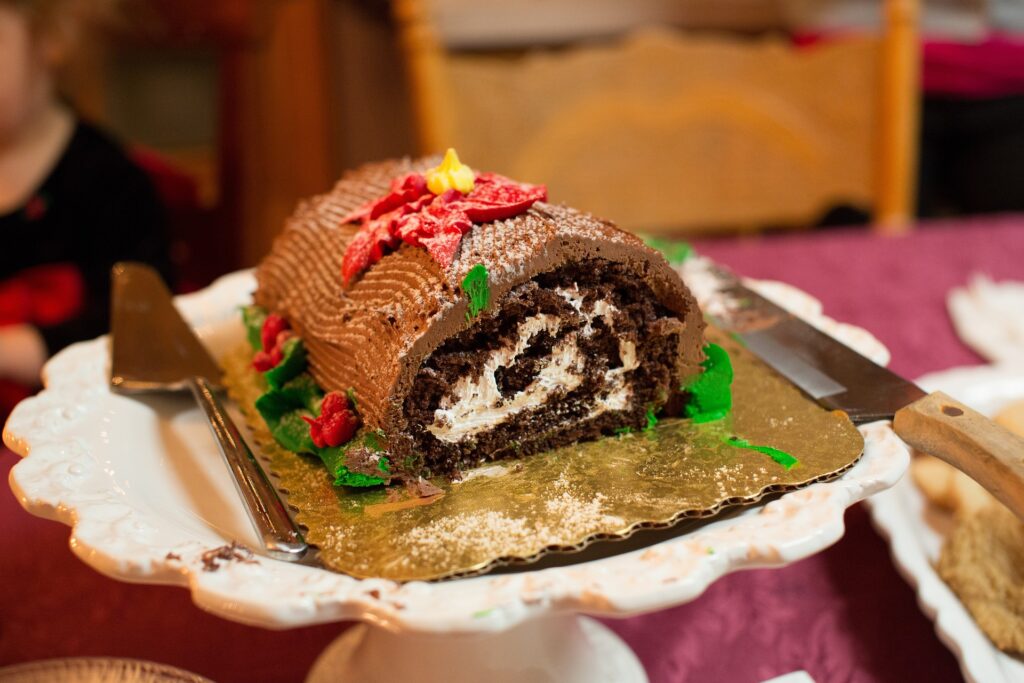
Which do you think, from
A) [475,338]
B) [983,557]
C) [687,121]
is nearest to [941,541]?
[983,557]

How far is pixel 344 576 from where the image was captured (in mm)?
803

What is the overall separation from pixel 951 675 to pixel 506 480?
21.4 inches

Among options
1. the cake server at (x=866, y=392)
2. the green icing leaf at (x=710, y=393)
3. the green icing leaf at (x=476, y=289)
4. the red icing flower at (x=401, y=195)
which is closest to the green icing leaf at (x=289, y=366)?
the red icing flower at (x=401, y=195)

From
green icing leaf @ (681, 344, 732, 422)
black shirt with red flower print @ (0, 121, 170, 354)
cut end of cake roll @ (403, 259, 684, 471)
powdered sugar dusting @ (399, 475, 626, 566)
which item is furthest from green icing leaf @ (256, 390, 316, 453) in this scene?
black shirt with red flower print @ (0, 121, 170, 354)

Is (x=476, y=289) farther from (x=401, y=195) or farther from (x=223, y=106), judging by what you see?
(x=223, y=106)

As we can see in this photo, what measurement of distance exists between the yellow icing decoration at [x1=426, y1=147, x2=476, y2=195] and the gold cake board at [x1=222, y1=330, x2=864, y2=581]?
38 cm

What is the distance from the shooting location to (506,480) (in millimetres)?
1059

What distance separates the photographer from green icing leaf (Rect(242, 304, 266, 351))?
1.47 m

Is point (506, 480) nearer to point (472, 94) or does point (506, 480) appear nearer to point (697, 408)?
point (697, 408)

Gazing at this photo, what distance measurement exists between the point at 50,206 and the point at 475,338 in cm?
147

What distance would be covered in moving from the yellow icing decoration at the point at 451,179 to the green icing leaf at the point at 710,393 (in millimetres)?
411

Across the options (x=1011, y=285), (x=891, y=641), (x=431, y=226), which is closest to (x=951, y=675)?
(x=891, y=641)

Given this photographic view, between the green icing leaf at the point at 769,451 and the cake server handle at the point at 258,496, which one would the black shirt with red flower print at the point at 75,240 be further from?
the green icing leaf at the point at 769,451

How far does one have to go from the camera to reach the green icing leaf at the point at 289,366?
127cm
